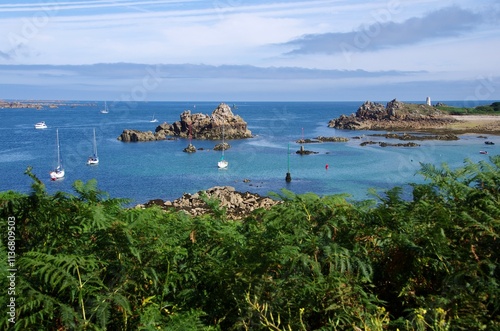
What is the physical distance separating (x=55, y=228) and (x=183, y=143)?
2821 inches

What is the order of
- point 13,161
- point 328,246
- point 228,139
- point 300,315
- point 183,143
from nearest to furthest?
1. point 300,315
2. point 328,246
3. point 13,161
4. point 183,143
5. point 228,139

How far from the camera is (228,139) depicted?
80.9m

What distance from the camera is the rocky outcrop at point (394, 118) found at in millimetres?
97688

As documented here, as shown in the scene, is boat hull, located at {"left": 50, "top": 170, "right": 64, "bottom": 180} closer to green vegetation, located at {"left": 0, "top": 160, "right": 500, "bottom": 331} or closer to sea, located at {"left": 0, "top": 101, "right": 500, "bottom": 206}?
sea, located at {"left": 0, "top": 101, "right": 500, "bottom": 206}

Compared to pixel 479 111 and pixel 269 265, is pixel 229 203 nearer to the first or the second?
pixel 269 265

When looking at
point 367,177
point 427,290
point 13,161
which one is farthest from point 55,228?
point 13,161

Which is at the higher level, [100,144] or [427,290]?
[427,290]

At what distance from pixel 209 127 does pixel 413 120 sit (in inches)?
1770

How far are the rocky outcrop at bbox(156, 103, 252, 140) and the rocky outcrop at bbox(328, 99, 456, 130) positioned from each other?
28.9 m

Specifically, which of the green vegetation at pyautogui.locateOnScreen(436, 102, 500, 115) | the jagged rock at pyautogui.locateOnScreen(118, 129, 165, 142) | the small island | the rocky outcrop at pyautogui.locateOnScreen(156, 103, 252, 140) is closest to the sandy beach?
the small island

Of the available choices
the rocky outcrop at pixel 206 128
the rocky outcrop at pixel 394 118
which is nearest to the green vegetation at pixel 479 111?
the rocky outcrop at pixel 394 118

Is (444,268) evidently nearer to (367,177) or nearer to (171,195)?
(171,195)

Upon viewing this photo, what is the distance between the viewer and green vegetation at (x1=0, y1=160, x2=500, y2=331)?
300cm

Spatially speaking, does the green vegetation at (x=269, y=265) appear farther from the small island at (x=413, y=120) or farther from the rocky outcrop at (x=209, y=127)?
the small island at (x=413, y=120)
